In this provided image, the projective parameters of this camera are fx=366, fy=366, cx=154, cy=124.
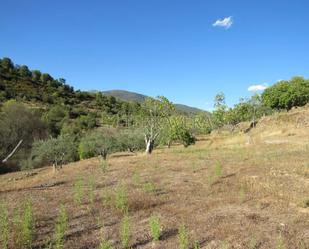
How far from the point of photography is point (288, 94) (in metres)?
83.2

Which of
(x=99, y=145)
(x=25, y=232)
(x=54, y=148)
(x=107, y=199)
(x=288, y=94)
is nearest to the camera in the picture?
(x=25, y=232)

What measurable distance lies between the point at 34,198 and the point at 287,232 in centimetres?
1114

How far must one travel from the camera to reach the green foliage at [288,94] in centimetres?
8238

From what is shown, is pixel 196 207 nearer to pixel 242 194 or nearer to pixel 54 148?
pixel 242 194

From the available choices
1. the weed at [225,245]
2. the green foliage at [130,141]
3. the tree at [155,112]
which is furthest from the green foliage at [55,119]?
the weed at [225,245]

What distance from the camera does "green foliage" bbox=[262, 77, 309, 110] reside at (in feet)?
270

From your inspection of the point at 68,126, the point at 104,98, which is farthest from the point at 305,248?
the point at 104,98

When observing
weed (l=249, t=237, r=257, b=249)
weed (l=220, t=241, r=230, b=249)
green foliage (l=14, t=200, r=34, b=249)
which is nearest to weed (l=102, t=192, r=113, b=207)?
green foliage (l=14, t=200, r=34, b=249)

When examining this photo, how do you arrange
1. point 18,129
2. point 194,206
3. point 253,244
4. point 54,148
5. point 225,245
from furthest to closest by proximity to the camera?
1. point 18,129
2. point 54,148
3. point 194,206
4. point 253,244
5. point 225,245

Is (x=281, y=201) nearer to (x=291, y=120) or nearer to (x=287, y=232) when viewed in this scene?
(x=287, y=232)

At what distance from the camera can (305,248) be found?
9914mm

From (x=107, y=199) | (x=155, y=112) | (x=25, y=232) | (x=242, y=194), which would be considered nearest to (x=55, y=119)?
(x=155, y=112)

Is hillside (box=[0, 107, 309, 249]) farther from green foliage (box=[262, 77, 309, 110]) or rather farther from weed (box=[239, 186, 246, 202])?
green foliage (box=[262, 77, 309, 110])

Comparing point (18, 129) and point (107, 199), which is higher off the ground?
point (18, 129)
